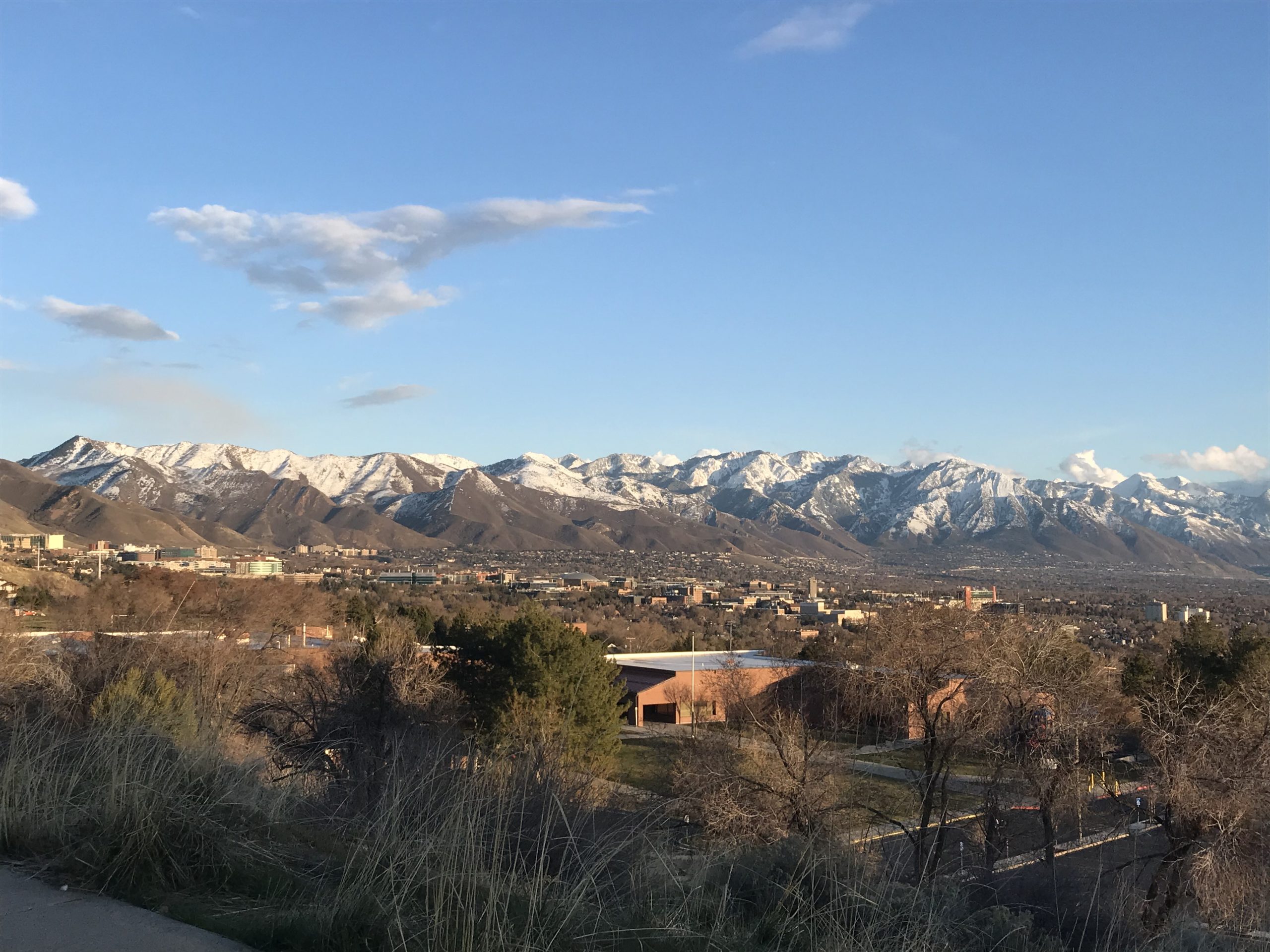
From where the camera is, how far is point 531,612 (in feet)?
112

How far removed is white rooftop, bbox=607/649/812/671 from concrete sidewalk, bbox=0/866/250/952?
1541 inches

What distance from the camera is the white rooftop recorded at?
47562 millimetres

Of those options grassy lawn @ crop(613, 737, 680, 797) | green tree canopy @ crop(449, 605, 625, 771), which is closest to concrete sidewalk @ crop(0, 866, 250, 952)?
grassy lawn @ crop(613, 737, 680, 797)

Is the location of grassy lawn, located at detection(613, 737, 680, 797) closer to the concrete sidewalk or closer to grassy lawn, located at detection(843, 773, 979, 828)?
grassy lawn, located at detection(843, 773, 979, 828)

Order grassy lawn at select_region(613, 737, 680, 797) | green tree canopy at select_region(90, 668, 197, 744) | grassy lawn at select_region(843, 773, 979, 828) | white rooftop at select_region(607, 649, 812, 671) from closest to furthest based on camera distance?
green tree canopy at select_region(90, 668, 197, 744) < grassy lawn at select_region(843, 773, 979, 828) < grassy lawn at select_region(613, 737, 680, 797) < white rooftop at select_region(607, 649, 812, 671)

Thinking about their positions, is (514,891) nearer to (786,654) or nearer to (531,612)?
(531,612)

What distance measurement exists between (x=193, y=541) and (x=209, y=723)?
405 feet

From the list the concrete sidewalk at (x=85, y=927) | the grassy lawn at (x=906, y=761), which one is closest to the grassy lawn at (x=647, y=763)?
the grassy lawn at (x=906, y=761)

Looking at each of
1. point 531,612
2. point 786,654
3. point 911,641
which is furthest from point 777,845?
point 786,654

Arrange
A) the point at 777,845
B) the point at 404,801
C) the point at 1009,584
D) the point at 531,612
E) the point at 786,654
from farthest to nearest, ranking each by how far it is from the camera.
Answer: the point at 1009,584
the point at 786,654
the point at 531,612
the point at 777,845
the point at 404,801

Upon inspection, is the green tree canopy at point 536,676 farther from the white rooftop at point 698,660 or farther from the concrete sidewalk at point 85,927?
the concrete sidewalk at point 85,927

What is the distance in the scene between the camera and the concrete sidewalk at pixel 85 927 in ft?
14.8

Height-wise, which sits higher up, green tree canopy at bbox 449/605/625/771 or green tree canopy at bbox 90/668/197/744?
green tree canopy at bbox 90/668/197/744

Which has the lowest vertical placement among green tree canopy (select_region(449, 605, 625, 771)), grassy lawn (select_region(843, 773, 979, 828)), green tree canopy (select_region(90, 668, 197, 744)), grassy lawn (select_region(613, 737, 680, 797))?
grassy lawn (select_region(613, 737, 680, 797))
